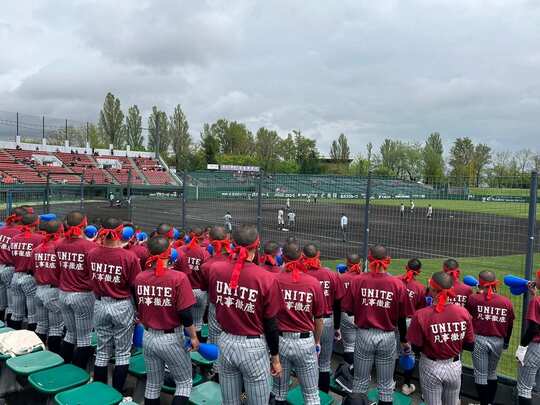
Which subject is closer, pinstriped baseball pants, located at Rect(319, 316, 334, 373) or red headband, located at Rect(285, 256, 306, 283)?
red headband, located at Rect(285, 256, 306, 283)

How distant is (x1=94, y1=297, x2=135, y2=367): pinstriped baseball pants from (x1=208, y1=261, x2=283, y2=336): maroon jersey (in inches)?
66.9

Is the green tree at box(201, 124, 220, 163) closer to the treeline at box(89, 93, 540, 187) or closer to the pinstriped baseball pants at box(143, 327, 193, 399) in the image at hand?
the treeline at box(89, 93, 540, 187)

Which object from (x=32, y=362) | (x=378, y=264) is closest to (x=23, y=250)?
(x=32, y=362)

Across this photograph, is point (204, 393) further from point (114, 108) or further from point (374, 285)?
point (114, 108)

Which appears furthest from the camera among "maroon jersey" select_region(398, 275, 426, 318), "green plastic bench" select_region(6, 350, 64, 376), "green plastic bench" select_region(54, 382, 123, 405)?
"maroon jersey" select_region(398, 275, 426, 318)

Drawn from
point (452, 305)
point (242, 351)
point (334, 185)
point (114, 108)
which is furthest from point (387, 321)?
point (114, 108)

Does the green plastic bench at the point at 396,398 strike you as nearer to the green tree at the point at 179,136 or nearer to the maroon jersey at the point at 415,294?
the maroon jersey at the point at 415,294

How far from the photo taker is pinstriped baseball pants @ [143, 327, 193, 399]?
14.2 ft

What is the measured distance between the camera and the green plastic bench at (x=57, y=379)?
4.38 metres

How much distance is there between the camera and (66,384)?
4473 mm

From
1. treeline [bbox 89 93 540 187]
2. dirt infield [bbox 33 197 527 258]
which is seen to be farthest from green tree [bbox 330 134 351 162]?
dirt infield [bbox 33 197 527 258]

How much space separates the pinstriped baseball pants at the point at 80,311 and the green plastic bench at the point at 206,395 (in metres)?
1.86

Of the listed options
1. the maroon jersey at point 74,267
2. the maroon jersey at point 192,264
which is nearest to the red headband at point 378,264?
the maroon jersey at point 192,264

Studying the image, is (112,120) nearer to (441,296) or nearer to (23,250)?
(23,250)
